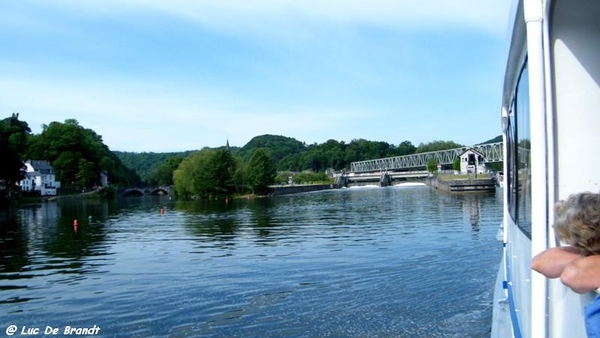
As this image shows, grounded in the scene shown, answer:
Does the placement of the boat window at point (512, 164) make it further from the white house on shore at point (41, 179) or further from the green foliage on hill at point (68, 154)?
the green foliage on hill at point (68, 154)

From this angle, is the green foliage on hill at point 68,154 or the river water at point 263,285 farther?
the green foliage on hill at point 68,154

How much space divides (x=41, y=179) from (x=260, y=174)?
52.9 metres

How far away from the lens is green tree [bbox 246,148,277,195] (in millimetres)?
121000

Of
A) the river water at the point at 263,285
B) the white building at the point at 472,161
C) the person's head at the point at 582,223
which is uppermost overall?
the white building at the point at 472,161

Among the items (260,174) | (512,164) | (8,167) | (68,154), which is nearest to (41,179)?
(68,154)

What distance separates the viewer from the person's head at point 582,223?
2.35 meters

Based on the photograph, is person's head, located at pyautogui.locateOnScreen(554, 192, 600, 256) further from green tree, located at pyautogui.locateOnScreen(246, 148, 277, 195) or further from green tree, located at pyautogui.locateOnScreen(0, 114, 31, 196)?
green tree, located at pyautogui.locateOnScreen(246, 148, 277, 195)

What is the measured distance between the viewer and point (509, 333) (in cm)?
555

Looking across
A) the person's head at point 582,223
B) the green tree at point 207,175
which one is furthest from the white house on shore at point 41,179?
the person's head at point 582,223

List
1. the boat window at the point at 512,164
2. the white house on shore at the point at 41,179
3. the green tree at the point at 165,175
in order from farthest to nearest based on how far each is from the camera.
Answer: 1. the green tree at the point at 165,175
2. the white house on shore at the point at 41,179
3. the boat window at the point at 512,164

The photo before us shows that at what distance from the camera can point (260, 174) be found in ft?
398

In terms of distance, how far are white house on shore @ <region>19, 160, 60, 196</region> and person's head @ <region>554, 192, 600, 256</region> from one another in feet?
440

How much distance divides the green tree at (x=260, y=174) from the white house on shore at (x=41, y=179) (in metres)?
46.4

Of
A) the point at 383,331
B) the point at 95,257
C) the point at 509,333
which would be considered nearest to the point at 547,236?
the point at 509,333
